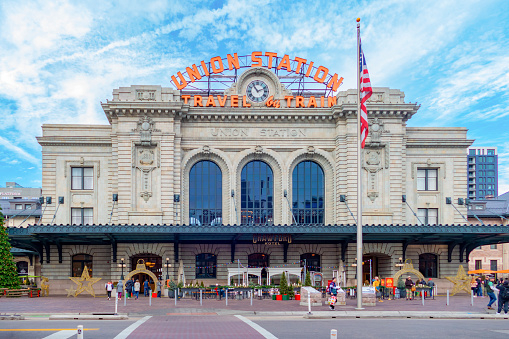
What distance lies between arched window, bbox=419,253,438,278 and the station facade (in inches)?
5.2

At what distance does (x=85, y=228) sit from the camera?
4081cm

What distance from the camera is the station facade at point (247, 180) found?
153 feet

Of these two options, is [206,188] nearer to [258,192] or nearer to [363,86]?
[258,192]

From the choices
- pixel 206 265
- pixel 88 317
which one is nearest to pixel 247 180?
pixel 206 265

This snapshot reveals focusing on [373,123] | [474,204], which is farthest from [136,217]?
[474,204]

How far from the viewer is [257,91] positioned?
4981 cm

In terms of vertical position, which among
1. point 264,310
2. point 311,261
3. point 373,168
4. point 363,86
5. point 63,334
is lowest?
point 264,310

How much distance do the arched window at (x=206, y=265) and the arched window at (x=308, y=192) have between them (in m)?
8.96

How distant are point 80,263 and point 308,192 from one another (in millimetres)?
22370

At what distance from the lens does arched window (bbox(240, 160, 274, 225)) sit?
49812 mm

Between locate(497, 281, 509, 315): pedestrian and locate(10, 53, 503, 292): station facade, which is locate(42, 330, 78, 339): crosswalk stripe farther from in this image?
locate(10, 53, 503, 292): station facade

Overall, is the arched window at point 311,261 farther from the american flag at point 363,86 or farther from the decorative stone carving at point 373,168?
the american flag at point 363,86

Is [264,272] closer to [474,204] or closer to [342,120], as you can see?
[342,120]

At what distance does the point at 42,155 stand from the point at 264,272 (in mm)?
23403
